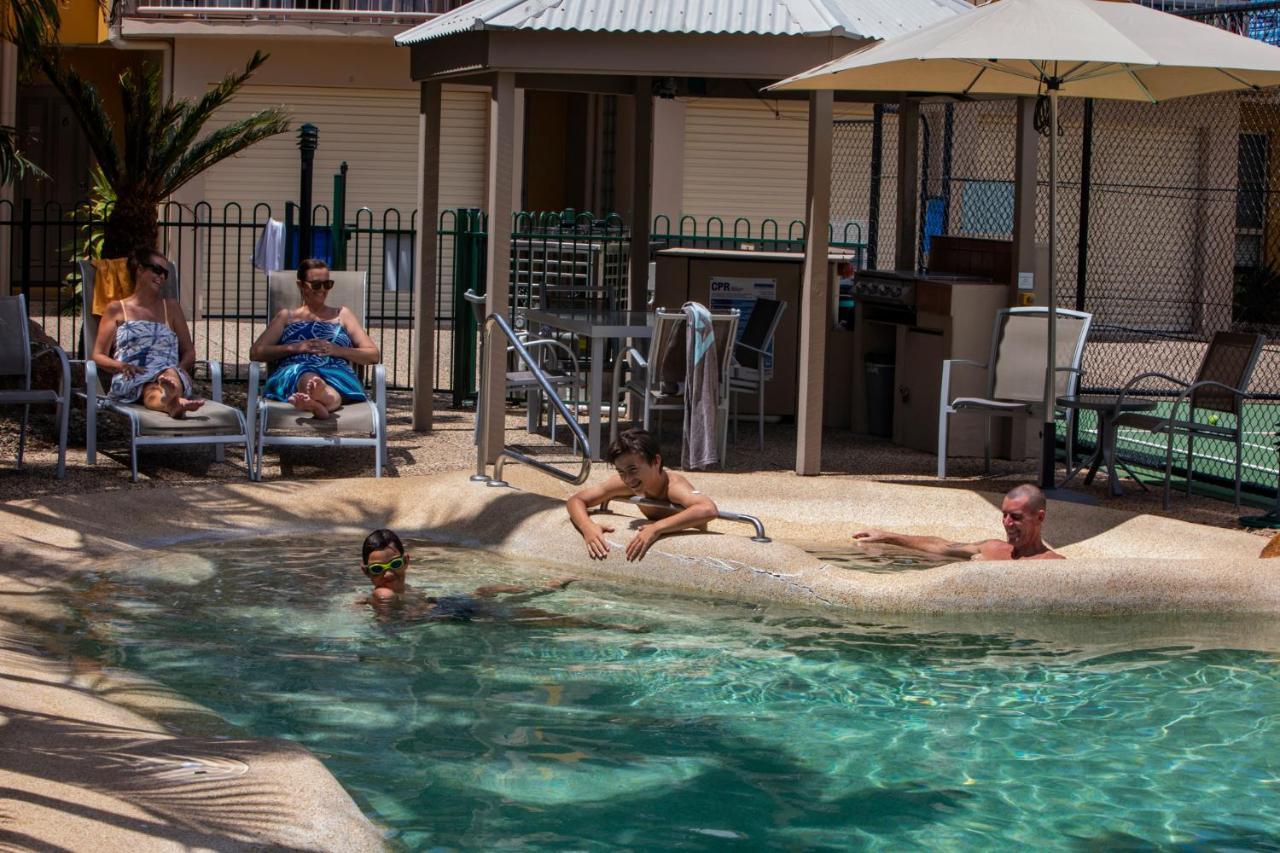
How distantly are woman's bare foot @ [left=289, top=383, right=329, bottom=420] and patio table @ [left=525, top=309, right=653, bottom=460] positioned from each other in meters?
1.64

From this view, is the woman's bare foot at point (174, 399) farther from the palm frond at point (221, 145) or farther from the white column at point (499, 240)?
the palm frond at point (221, 145)

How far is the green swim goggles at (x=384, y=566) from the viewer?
7934 mm

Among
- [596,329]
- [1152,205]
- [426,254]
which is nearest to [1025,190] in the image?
[596,329]

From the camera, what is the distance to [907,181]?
1389 cm

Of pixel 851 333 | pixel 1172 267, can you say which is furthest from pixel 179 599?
pixel 1172 267

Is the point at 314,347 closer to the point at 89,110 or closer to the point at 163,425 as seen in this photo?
the point at 163,425

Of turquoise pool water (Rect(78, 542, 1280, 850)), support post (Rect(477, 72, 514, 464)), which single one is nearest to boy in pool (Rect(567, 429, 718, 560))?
turquoise pool water (Rect(78, 542, 1280, 850))

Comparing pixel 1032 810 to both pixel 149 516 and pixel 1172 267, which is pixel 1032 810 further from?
pixel 1172 267

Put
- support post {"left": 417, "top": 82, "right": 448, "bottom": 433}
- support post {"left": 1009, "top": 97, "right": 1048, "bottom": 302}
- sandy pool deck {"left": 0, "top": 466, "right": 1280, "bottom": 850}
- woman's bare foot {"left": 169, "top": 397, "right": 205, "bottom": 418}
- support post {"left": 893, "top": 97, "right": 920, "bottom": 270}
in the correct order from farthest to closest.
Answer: support post {"left": 893, "top": 97, "right": 920, "bottom": 270} < support post {"left": 417, "top": 82, "right": 448, "bottom": 433} < support post {"left": 1009, "top": 97, "right": 1048, "bottom": 302} < woman's bare foot {"left": 169, "top": 397, "right": 205, "bottom": 418} < sandy pool deck {"left": 0, "top": 466, "right": 1280, "bottom": 850}

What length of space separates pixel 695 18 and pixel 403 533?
3.59 meters

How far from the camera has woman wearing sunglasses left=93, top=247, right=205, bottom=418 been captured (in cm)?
1042

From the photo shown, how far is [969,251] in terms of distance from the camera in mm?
12578

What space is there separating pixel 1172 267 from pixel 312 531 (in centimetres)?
1763

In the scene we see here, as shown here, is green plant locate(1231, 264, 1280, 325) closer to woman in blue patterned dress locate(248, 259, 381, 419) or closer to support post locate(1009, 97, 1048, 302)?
support post locate(1009, 97, 1048, 302)
